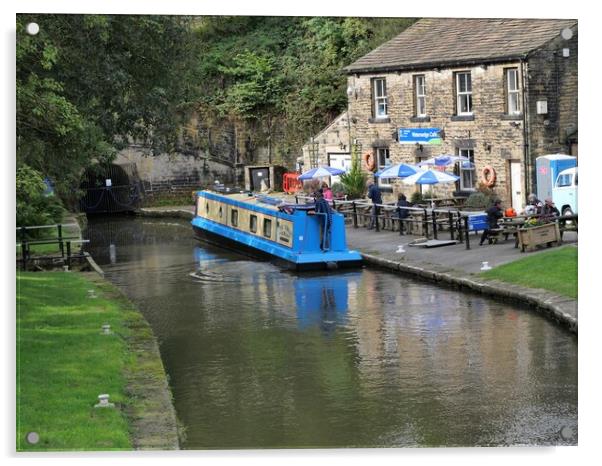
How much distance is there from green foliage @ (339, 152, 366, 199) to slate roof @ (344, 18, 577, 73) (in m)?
2.88

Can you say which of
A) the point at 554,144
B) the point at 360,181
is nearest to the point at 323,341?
the point at 554,144

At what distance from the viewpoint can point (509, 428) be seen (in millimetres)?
11703

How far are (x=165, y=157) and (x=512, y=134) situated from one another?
1763 centimetres

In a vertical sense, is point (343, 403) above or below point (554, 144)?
below

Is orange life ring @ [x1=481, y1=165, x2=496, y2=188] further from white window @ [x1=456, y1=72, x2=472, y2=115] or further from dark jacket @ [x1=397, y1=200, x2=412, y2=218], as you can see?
dark jacket @ [x1=397, y1=200, x2=412, y2=218]

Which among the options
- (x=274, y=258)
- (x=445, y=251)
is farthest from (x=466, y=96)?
(x=274, y=258)

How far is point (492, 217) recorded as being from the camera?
926 inches

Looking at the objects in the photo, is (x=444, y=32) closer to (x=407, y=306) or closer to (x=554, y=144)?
(x=554, y=144)

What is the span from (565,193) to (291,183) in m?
13.7

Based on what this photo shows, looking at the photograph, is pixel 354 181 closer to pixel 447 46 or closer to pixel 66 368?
pixel 447 46

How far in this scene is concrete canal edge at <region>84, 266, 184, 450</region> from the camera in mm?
11266

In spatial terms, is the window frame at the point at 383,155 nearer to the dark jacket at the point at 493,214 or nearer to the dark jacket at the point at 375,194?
the dark jacket at the point at 375,194

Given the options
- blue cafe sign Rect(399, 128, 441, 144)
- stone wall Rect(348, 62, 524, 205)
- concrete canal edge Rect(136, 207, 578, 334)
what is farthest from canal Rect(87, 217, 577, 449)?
blue cafe sign Rect(399, 128, 441, 144)

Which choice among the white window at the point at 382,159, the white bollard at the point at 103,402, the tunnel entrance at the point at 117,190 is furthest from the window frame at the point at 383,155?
the white bollard at the point at 103,402
